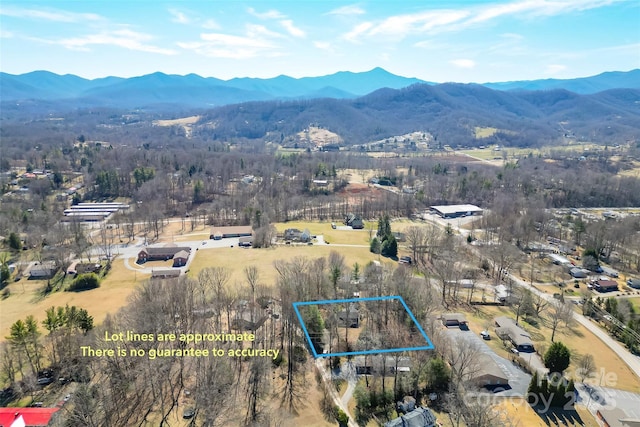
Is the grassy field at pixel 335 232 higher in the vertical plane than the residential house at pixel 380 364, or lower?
lower

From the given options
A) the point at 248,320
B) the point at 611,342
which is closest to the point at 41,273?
the point at 248,320

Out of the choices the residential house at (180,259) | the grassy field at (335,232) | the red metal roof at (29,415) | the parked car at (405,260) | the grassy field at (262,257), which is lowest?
the grassy field at (335,232)

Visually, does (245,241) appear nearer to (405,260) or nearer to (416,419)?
(405,260)

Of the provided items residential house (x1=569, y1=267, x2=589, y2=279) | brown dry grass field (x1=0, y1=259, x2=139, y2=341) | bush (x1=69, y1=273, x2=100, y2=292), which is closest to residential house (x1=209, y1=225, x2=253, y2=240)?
brown dry grass field (x1=0, y1=259, x2=139, y2=341)

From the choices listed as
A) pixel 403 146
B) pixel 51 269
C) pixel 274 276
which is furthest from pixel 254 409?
pixel 403 146

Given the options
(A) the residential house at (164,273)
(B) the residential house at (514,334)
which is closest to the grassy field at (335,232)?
(A) the residential house at (164,273)

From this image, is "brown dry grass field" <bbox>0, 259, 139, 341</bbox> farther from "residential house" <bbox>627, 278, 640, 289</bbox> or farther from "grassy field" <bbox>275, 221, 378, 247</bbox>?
"residential house" <bbox>627, 278, 640, 289</bbox>

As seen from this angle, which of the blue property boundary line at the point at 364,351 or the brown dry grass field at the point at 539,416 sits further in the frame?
the blue property boundary line at the point at 364,351

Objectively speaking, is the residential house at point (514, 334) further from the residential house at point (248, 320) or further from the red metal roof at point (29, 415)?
the red metal roof at point (29, 415)

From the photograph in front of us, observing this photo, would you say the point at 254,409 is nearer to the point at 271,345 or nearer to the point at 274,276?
the point at 271,345
